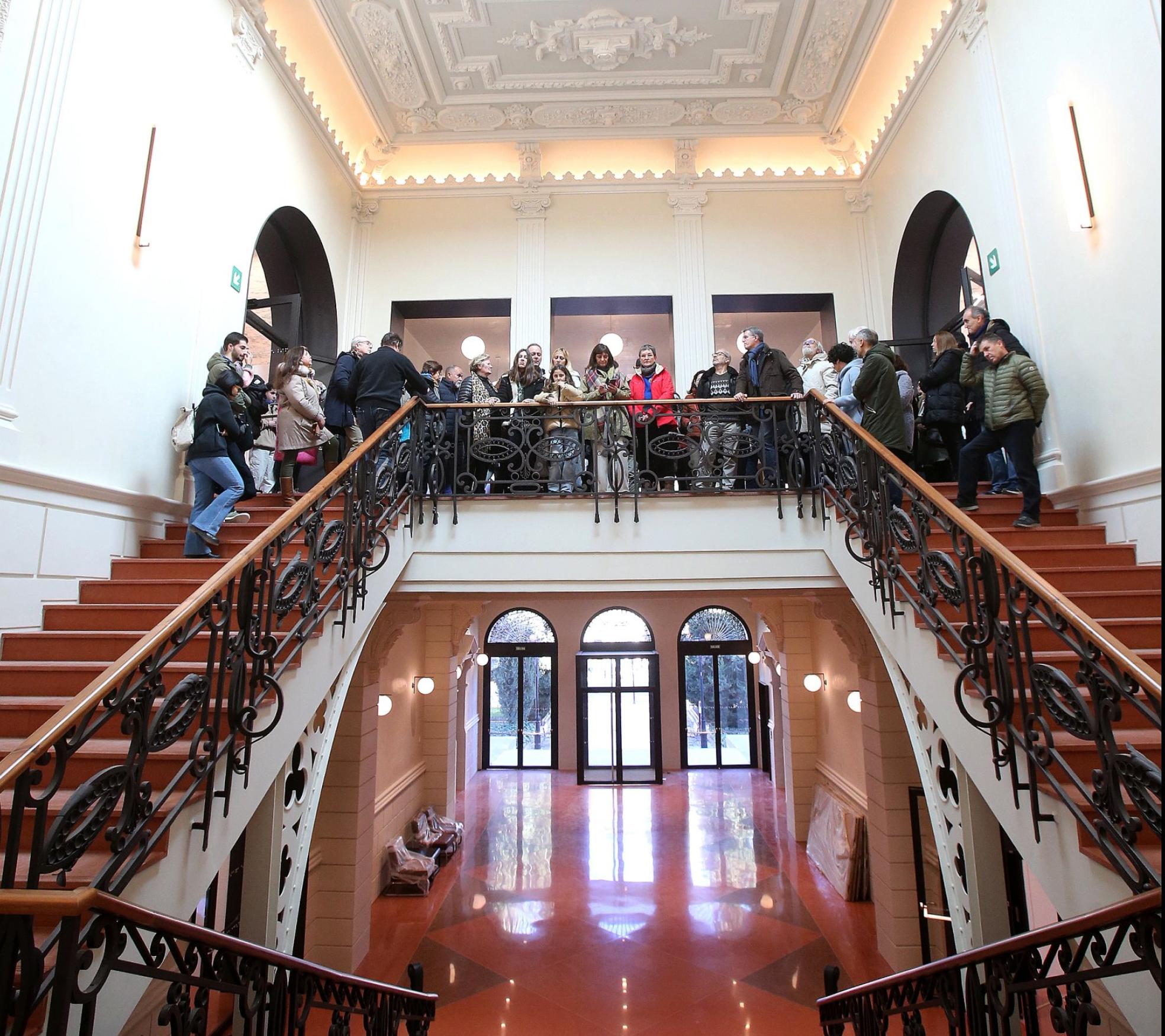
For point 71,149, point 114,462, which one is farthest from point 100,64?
point 114,462

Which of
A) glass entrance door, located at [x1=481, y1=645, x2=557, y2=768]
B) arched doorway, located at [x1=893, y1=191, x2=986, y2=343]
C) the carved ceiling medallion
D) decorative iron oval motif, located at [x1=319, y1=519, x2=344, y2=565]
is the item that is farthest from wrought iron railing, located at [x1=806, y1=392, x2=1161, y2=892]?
glass entrance door, located at [x1=481, y1=645, x2=557, y2=768]

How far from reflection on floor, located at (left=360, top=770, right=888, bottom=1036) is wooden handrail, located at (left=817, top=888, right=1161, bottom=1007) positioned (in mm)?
3837

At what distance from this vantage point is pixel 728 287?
9.04 meters

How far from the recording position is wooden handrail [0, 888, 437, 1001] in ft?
5.26

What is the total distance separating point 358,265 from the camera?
9164mm

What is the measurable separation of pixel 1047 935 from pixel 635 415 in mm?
4444

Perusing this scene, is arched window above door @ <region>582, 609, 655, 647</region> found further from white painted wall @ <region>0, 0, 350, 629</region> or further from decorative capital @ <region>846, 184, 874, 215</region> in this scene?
white painted wall @ <region>0, 0, 350, 629</region>

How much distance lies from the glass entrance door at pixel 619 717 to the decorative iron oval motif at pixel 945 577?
12.0 meters

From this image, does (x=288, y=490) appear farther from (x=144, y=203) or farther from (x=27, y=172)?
(x=27, y=172)

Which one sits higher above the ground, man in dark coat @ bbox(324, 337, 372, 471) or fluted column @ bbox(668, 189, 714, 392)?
fluted column @ bbox(668, 189, 714, 392)

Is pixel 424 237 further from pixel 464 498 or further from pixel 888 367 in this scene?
pixel 888 367

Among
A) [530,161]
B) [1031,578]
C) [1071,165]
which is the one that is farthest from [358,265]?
[1031,578]

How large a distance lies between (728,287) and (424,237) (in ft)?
13.9

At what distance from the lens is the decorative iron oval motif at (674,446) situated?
18.1ft
